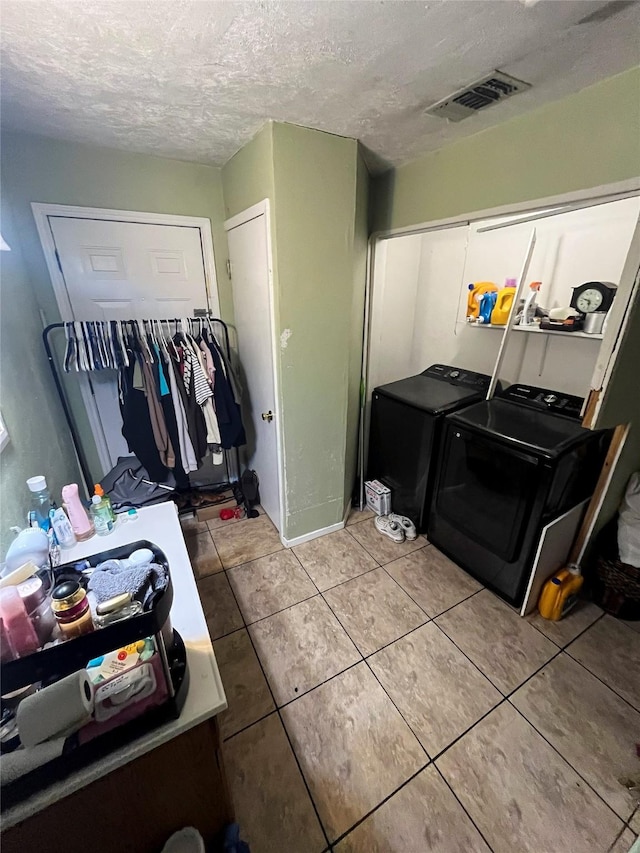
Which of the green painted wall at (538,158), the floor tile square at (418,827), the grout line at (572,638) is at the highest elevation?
the green painted wall at (538,158)

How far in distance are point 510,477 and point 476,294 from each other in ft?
4.60

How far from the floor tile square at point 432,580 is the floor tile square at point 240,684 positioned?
91cm

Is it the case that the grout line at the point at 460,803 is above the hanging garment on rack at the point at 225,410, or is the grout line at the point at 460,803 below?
below

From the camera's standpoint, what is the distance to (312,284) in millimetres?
1812

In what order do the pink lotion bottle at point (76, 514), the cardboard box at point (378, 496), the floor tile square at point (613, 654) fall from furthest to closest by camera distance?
the cardboard box at point (378, 496) < the floor tile square at point (613, 654) < the pink lotion bottle at point (76, 514)

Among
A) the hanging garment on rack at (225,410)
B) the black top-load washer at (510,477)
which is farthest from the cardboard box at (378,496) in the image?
the hanging garment on rack at (225,410)

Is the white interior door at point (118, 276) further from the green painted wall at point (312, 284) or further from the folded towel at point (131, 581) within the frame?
the folded towel at point (131, 581)

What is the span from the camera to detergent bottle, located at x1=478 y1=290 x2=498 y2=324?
2.28 m

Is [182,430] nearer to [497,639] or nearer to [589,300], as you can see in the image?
[497,639]

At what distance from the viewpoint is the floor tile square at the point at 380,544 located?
2.22 meters

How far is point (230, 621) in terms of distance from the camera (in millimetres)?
1775

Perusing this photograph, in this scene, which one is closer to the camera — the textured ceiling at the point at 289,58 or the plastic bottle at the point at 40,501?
the textured ceiling at the point at 289,58

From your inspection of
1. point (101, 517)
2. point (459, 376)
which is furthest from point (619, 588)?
point (101, 517)

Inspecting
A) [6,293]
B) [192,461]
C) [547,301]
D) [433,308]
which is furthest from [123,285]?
[547,301]
